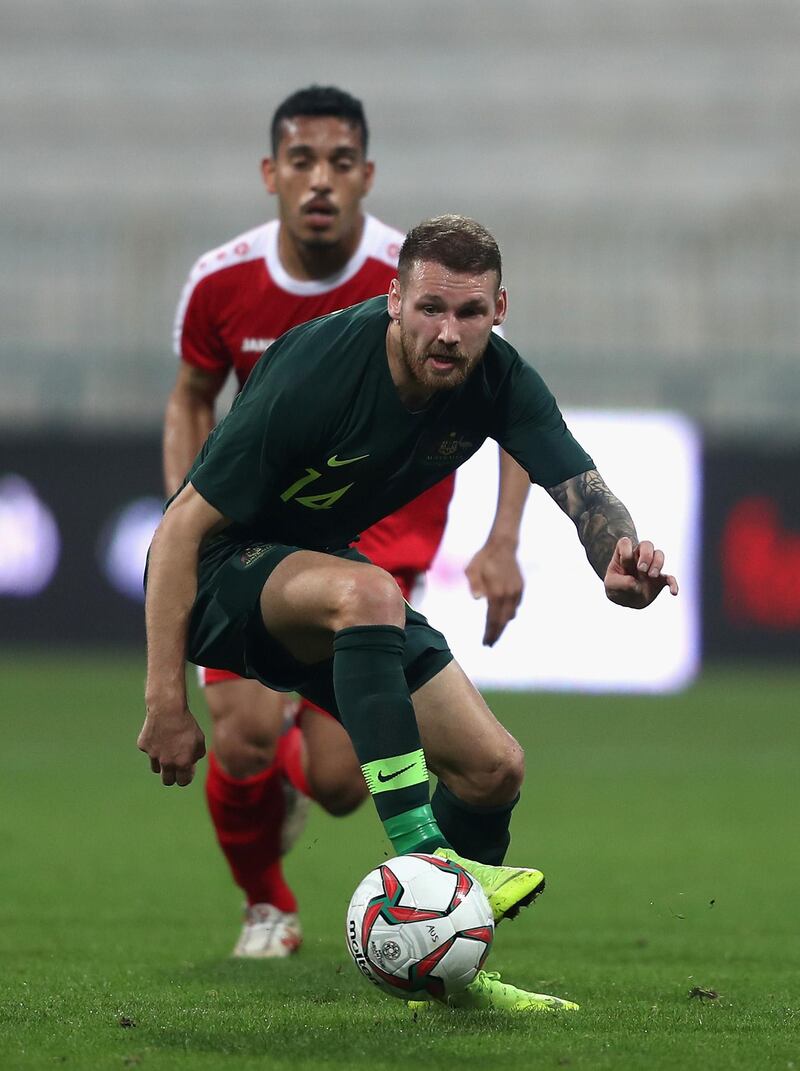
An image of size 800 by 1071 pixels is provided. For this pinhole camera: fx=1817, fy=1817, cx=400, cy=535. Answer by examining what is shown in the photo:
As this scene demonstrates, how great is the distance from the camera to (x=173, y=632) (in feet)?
12.7

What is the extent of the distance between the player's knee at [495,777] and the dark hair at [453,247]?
1.05 meters

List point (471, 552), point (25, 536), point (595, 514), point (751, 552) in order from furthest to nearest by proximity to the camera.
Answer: point (25, 536), point (751, 552), point (471, 552), point (595, 514)

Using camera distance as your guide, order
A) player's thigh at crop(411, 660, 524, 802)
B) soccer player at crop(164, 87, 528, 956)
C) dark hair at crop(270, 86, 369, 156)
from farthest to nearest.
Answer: dark hair at crop(270, 86, 369, 156), soccer player at crop(164, 87, 528, 956), player's thigh at crop(411, 660, 524, 802)

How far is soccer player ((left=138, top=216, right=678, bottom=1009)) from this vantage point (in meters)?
3.78

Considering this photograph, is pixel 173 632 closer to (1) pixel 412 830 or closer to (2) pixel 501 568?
(1) pixel 412 830

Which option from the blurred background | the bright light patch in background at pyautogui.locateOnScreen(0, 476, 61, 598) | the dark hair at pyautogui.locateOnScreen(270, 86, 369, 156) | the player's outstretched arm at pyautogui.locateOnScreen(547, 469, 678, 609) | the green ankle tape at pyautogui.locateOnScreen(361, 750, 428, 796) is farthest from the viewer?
the blurred background

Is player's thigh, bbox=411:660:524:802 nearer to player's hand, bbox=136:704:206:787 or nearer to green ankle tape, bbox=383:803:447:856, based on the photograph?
green ankle tape, bbox=383:803:447:856

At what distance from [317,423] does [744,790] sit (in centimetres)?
567

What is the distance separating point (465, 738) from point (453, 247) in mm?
1091

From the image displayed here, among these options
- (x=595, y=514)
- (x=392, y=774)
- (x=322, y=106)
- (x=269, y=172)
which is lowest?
(x=392, y=774)

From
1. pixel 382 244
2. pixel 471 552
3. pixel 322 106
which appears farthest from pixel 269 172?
pixel 471 552

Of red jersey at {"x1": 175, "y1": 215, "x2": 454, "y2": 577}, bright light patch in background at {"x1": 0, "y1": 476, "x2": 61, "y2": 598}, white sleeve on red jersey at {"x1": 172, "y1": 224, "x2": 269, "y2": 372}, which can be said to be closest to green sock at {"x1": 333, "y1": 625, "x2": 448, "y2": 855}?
red jersey at {"x1": 175, "y1": 215, "x2": 454, "y2": 577}

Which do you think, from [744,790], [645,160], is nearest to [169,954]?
[744,790]

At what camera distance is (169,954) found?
5.03 metres
